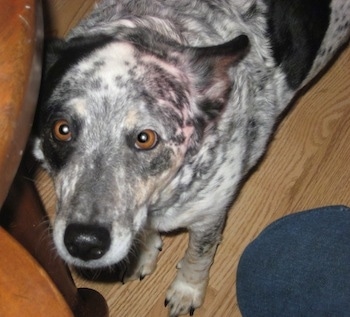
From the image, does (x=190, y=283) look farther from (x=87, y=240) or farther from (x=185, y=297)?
(x=87, y=240)

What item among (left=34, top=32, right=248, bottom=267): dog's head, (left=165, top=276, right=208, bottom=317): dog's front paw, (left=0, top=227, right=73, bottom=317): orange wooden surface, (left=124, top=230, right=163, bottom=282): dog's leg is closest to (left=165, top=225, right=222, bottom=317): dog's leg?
(left=165, top=276, right=208, bottom=317): dog's front paw

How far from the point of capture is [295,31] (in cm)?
193

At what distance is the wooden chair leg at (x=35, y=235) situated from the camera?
139 centimetres

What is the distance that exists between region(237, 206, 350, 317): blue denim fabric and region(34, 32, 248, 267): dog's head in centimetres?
88

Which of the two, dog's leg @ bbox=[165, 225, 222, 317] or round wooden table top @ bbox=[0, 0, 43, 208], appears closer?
round wooden table top @ bbox=[0, 0, 43, 208]

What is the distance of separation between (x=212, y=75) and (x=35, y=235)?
60 centimetres

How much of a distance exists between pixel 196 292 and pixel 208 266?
0.11 m

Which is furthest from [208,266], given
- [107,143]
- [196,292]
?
[107,143]

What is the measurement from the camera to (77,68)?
151 centimetres

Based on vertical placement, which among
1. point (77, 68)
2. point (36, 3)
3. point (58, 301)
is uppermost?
point (36, 3)

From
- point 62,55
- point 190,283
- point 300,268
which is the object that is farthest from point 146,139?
point 300,268

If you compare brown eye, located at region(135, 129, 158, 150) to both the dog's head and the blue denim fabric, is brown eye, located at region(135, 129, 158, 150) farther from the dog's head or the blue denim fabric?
the blue denim fabric

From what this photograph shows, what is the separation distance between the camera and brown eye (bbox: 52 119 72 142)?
4.77 feet

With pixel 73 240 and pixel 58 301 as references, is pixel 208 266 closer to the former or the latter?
pixel 73 240
